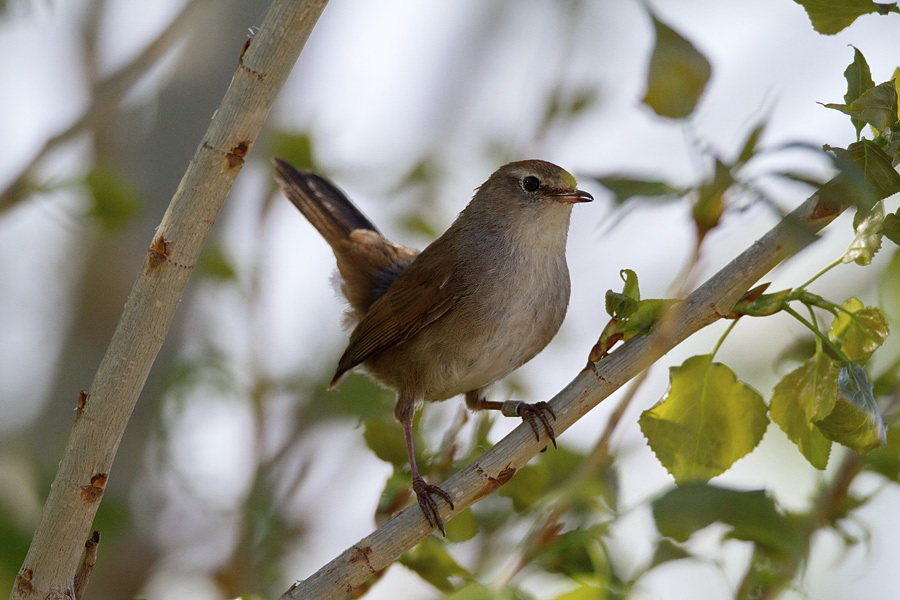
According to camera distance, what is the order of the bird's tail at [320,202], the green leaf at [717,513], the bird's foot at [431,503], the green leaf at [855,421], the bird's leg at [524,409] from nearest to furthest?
the green leaf at [717,513] → the green leaf at [855,421] → the bird's foot at [431,503] → the bird's leg at [524,409] → the bird's tail at [320,202]

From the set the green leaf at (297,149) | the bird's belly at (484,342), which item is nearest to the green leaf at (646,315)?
the bird's belly at (484,342)

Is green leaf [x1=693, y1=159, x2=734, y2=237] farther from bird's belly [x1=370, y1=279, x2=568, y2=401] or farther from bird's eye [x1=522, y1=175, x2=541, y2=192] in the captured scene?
bird's eye [x1=522, y1=175, x2=541, y2=192]

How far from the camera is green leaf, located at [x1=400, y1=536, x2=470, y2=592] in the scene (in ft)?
6.98

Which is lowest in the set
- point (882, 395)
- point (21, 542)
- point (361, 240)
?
point (882, 395)

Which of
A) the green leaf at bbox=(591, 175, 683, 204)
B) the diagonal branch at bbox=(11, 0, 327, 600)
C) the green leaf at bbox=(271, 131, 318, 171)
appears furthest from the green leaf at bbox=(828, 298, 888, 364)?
the green leaf at bbox=(271, 131, 318, 171)

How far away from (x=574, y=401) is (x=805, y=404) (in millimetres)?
449

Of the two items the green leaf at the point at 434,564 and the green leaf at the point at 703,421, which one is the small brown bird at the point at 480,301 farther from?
the green leaf at the point at 703,421

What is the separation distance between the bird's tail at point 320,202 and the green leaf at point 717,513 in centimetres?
307

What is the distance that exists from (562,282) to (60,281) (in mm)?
2987

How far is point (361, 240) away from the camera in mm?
4305

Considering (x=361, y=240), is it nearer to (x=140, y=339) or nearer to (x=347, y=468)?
(x=347, y=468)

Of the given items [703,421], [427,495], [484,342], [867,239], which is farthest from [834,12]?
[484,342]

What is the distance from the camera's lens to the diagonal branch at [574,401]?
183cm

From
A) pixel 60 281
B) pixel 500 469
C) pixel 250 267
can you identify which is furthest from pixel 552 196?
pixel 60 281
